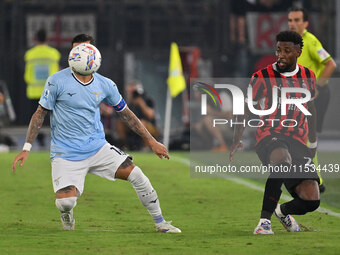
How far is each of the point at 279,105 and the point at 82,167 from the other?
1834 mm

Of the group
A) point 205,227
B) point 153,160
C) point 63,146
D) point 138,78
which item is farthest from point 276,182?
point 138,78

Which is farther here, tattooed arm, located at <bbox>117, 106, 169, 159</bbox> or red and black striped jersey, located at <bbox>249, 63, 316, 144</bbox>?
red and black striped jersey, located at <bbox>249, 63, 316, 144</bbox>

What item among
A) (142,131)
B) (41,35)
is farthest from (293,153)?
(41,35)

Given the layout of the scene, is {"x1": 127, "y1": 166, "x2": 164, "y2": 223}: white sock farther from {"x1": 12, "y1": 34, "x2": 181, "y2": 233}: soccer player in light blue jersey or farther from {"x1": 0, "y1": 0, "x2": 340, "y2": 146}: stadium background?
{"x1": 0, "y1": 0, "x2": 340, "y2": 146}: stadium background

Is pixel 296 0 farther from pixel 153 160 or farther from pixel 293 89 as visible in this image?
pixel 293 89

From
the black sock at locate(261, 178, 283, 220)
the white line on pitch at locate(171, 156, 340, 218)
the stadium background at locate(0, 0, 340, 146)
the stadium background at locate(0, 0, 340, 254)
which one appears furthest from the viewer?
the stadium background at locate(0, 0, 340, 146)

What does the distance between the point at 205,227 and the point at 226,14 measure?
20.0 m

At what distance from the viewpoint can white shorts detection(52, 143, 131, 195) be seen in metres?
10.3

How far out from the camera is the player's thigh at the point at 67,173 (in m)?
10.3

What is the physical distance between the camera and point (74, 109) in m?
10.3

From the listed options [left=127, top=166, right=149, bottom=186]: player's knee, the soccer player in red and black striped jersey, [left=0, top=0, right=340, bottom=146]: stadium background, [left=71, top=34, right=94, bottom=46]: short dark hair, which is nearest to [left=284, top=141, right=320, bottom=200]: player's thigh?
the soccer player in red and black striped jersey

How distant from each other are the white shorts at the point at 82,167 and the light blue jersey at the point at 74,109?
53 mm

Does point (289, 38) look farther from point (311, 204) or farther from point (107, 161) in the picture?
point (107, 161)

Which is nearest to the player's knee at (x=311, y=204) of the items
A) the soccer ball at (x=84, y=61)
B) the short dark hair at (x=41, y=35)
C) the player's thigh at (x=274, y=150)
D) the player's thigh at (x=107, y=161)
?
the player's thigh at (x=274, y=150)
